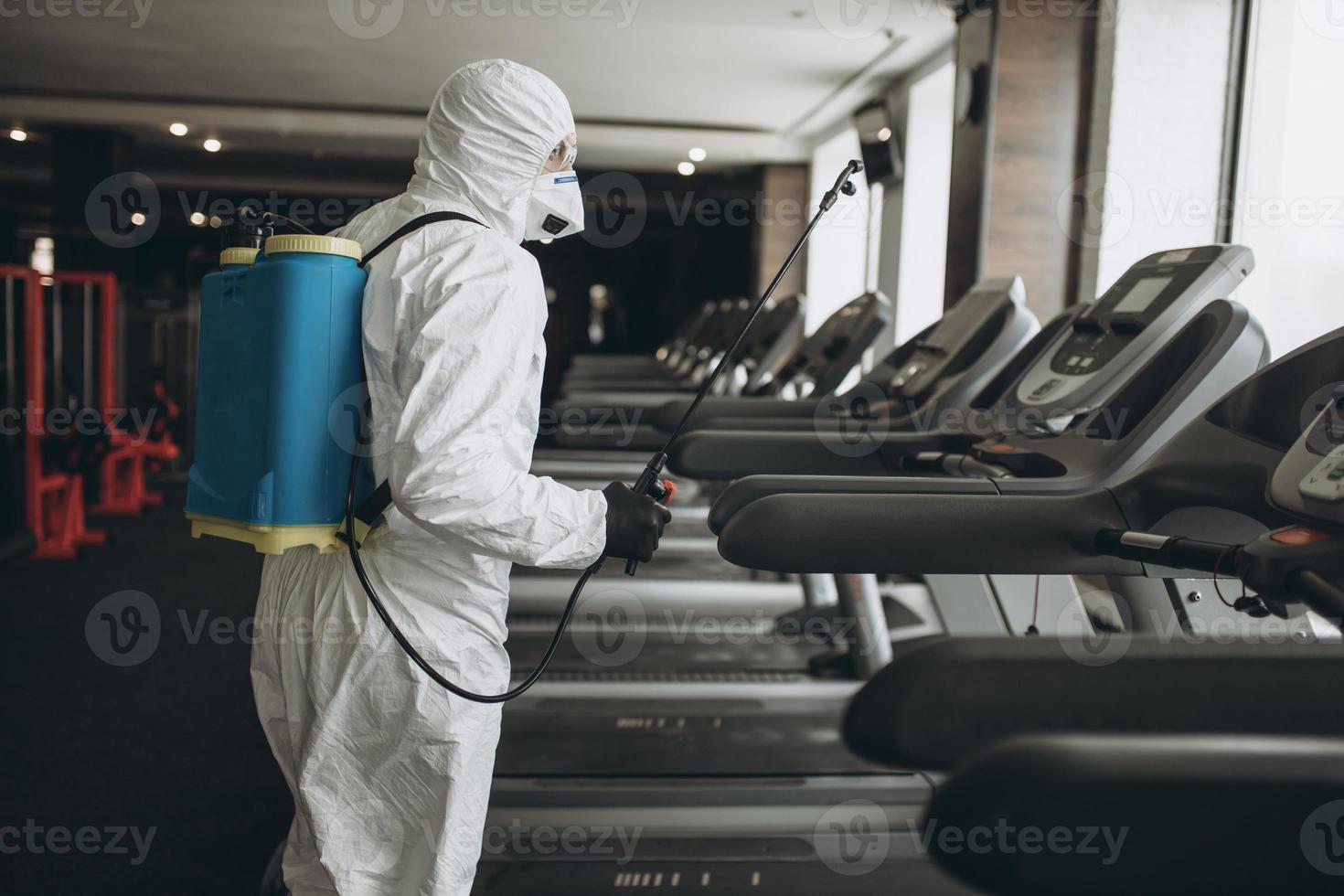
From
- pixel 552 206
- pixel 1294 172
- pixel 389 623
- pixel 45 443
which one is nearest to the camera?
pixel 389 623

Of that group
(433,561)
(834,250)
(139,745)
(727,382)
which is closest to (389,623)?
(433,561)

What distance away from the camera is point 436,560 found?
1479mm

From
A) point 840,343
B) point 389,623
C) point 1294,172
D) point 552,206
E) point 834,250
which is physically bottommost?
point 389,623

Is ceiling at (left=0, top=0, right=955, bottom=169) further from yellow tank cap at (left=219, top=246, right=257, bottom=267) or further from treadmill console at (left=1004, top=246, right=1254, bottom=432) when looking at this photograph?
yellow tank cap at (left=219, top=246, right=257, bottom=267)

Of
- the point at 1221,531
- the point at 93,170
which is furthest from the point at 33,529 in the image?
the point at 1221,531

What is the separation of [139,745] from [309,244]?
2198 millimetres

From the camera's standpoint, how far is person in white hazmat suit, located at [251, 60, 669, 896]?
1381mm

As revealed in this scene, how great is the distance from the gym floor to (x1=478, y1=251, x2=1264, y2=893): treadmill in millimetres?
619

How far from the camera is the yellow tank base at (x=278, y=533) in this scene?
1.39 m

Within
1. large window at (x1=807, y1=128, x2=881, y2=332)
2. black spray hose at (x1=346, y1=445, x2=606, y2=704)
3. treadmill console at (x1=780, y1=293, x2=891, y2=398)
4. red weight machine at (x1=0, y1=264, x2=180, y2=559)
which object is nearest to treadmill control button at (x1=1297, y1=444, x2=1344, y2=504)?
black spray hose at (x1=346, y1=445, x2=606, y2=704)

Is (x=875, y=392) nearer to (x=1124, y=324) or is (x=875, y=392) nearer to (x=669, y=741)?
(x=1124, y=324)

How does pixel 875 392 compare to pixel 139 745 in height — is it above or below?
above

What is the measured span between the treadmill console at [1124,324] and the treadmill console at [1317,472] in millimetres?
715

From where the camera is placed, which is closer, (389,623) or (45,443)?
(389,623)
